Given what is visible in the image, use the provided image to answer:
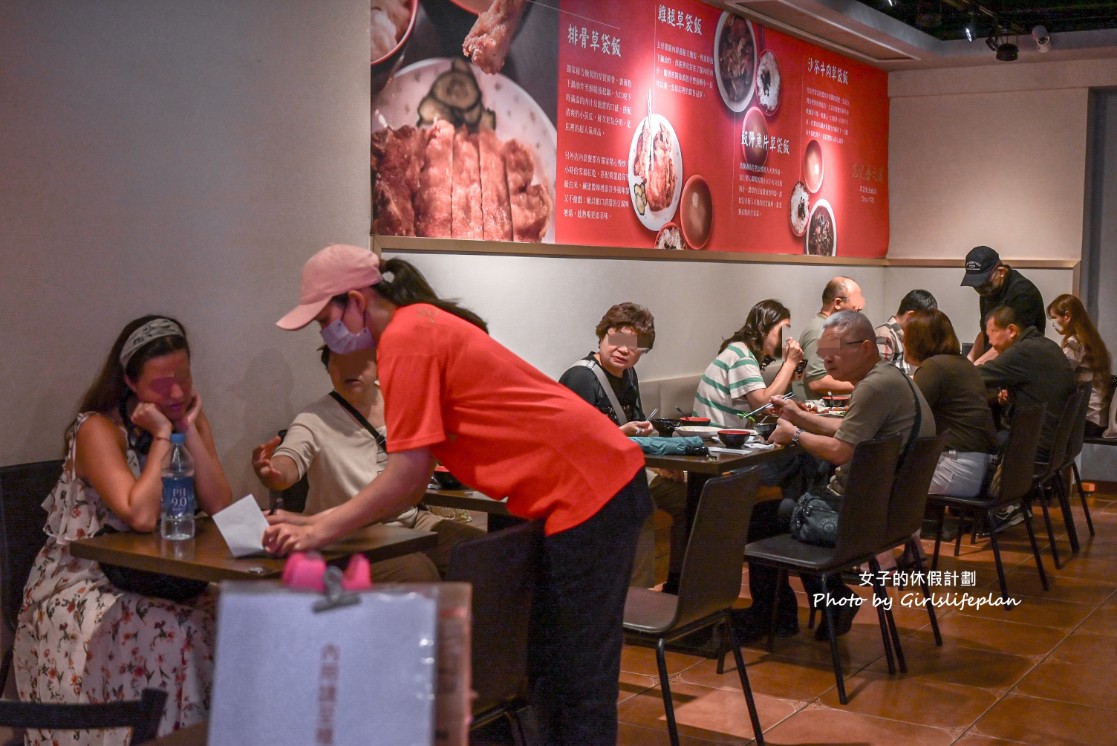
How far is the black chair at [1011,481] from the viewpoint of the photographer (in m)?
5.34

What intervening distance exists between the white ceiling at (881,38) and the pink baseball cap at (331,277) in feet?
16.8

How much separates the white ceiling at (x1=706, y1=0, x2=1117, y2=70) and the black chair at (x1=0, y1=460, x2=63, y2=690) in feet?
16.8

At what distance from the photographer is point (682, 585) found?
127 inches

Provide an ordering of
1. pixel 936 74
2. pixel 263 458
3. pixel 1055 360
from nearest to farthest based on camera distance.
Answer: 1. pixel 263 458
2. pixel 1055 360
3. pixel 936 74

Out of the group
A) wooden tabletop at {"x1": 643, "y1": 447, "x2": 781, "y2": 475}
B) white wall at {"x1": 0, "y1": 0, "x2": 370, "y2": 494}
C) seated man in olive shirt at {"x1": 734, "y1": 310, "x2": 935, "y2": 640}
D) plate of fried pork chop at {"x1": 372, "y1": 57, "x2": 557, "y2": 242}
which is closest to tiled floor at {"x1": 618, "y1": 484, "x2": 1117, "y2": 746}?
seated man in olive shirt at {"x1": 734, "y1": 310, "x2": 935, "y2": 640}

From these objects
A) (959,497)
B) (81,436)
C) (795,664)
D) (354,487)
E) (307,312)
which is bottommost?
(795,664)

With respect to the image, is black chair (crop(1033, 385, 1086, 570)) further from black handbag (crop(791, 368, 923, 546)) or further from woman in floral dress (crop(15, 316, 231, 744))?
woman in floral dress (crop(15, 316, 231, 744))

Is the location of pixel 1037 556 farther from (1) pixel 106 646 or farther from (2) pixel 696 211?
(1) pixel 106 646

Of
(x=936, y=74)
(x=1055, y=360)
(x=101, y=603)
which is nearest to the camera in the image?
(x=101, y=603)

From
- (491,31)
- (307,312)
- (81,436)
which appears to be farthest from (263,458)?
(491,31)

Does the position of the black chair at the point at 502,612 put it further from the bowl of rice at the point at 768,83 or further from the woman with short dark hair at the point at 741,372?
the bowl of rice at the point at 768,83

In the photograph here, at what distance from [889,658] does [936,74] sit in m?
6.36

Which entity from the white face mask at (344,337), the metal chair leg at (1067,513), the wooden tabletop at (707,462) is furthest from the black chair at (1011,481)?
the white face mask at (344,337)

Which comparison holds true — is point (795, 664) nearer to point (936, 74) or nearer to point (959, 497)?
point (959, 497)
